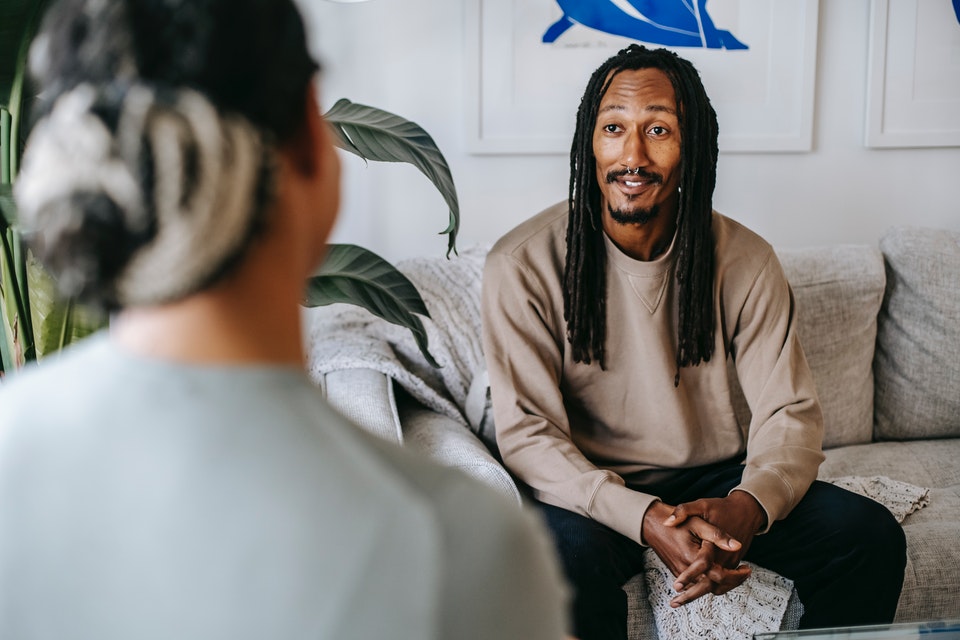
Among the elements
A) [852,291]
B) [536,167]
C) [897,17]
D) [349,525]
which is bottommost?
[852,291]

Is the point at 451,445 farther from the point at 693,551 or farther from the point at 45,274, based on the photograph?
the point at 45,274

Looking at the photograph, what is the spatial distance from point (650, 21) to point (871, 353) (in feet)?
3.29

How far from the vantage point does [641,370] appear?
1679 millimetres

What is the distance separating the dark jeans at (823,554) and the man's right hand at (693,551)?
9 centimetres

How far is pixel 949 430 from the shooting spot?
7.18 ft

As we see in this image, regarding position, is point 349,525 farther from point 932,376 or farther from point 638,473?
point 932,376

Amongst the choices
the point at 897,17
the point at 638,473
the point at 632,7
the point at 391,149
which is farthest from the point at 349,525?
the point at 897,17

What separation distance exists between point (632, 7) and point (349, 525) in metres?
2.17

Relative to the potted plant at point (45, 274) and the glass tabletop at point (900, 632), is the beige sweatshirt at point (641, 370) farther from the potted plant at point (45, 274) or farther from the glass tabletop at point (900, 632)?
the glass tabletop at point (900, 632)

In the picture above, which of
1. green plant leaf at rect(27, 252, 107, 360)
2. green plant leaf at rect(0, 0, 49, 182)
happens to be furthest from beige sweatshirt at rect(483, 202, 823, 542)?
green plant leaf at rect(0, 0, 49, 182)

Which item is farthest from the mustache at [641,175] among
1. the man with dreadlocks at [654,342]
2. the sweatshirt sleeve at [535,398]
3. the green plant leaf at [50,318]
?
the green plant leaf at [50,318]

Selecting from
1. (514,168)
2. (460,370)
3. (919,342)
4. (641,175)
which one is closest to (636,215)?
(641,175)

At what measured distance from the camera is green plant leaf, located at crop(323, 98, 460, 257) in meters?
1.56

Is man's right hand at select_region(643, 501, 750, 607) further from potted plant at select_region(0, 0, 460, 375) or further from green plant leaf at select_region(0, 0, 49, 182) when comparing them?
green plant leaf at select_region(0, 0, 49, 182)
